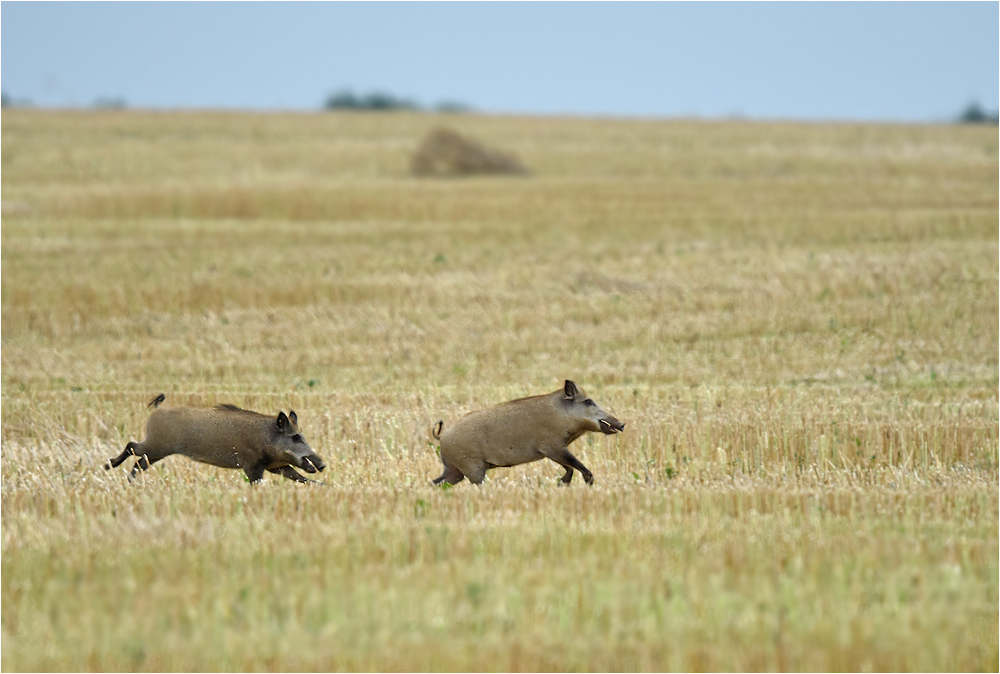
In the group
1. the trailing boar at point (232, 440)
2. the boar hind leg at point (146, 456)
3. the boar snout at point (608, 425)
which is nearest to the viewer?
the boar snout at point (608, 425)

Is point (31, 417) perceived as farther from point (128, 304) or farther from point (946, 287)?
point (946, 287)

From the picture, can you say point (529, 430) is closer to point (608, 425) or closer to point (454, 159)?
point (608, 425)

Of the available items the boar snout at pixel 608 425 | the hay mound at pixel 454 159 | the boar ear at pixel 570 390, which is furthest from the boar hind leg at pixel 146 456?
the hay mound at pixel 454 159

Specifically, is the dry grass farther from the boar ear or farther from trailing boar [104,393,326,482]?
the boar ear

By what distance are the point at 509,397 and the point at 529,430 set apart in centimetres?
456

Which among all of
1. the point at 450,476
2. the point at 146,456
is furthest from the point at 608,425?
the point at 146,456

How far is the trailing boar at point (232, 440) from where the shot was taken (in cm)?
1037

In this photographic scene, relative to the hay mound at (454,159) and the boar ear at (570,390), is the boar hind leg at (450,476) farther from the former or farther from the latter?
the hay mound at (454,159)

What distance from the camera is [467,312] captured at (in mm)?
21062

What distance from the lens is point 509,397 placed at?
1482 centimetres

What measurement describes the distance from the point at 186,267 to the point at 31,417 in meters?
11.2

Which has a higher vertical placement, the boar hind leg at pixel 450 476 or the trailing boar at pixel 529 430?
the trailing boar at pixel 529 430

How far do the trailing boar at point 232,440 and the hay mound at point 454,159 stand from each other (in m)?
35.1

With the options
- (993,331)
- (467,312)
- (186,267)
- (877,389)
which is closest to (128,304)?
(186,267)
